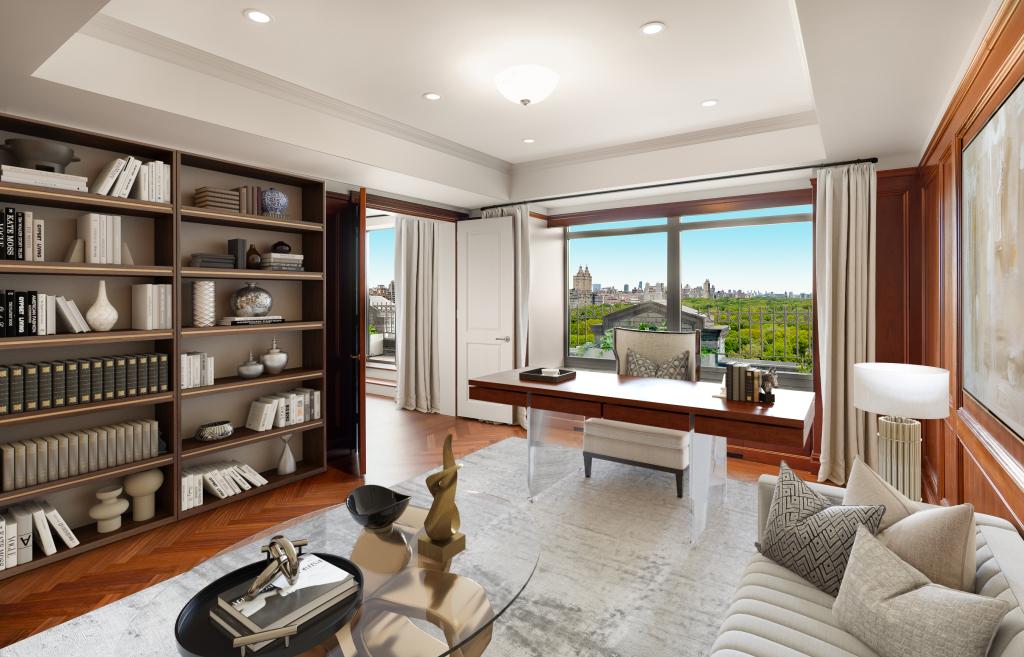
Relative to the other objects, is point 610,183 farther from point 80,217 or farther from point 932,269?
point 80,217

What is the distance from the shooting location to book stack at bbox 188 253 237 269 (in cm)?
335

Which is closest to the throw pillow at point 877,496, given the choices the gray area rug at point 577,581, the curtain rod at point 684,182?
the gray area rug at point 577,581

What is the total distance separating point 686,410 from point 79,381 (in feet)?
10.7

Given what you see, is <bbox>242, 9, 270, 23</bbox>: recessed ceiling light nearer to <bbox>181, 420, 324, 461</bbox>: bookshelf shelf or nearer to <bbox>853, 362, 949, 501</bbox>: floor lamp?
<bbox>181, 420, 324, 461</bbox>: bookshelf shelf

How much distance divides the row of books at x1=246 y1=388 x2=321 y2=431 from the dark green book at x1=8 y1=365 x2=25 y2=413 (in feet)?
4.24

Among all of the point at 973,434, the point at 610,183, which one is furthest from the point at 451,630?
the point at 610,183

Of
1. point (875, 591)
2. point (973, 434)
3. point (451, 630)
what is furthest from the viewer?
point (973, 434)

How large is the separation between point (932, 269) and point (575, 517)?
262cm

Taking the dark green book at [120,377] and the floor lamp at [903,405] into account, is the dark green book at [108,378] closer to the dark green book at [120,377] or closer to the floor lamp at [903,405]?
the dark green book at [120,377]

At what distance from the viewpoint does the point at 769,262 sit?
15.2 feet

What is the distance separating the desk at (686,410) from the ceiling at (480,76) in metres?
1.58

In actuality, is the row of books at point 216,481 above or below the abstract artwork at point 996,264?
below

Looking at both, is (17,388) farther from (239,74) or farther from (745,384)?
(745,384)

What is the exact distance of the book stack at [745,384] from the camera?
9.25 ft
